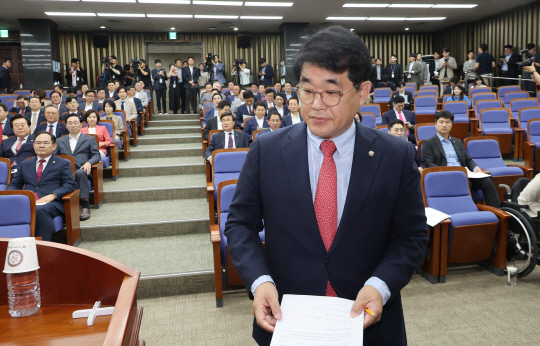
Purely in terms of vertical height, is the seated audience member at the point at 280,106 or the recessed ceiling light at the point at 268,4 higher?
the recessed ceiling light at the point at 268,4

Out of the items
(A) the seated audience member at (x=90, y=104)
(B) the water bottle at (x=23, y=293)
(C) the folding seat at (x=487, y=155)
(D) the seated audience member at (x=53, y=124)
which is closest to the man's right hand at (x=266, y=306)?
(B) the water bottle at (x=23, y=293)

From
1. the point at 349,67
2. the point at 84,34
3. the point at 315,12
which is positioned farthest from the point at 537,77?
the point at 84,34

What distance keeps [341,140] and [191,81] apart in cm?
899

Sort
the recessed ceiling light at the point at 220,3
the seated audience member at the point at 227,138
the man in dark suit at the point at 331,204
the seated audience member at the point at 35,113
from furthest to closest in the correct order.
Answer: the recessed ceiling light at the point at 220,3 → the seated audience member at the point at 35,113 → the seated audience member at the point at 227,138 → the man in dark suit at the point at 331,204

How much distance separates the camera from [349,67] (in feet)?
2.86

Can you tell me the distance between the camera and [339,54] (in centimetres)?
86

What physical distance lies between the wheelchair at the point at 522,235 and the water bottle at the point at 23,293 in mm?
2943

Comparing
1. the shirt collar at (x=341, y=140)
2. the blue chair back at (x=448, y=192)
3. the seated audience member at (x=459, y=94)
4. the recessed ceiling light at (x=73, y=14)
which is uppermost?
the recessed ceiling light at (x=73, y=14)

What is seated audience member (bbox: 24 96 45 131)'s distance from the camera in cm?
583

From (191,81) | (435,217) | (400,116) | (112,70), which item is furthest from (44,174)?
(112,70)

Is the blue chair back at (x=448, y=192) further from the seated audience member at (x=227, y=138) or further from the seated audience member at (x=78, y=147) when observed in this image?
the seated audience member at (x=78, y=147)

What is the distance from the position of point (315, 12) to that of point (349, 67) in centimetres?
987

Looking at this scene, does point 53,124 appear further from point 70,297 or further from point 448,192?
point 70,297

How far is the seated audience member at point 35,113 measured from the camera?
583 cm
